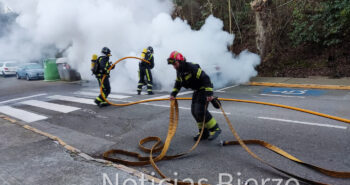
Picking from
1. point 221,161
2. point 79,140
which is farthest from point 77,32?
point 221,161

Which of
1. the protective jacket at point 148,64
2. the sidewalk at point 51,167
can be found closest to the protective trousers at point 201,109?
the sidewalk at point 51,167

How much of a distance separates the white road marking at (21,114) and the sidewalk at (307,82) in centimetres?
807

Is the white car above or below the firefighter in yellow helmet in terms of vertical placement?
above

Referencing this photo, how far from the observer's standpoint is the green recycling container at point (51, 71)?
57.5ft

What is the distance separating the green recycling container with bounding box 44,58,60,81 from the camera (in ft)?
57.5

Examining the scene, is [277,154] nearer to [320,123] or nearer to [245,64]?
[320,123]

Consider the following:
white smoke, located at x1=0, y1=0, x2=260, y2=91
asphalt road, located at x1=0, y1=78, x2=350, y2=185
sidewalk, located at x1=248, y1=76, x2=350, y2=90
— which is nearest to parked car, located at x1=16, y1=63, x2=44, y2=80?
white smoke, located at x1=0, y1=0, x2=260, y2=91

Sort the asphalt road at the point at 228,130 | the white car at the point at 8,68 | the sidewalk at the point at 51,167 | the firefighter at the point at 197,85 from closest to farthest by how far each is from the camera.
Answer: the sidewalk at the point at 51,167 → the asphalt road at the point at 228,130 → the firefighter at the point at 197,85 → the white car at the point at 8,68

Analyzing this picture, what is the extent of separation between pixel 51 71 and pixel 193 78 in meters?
16.1

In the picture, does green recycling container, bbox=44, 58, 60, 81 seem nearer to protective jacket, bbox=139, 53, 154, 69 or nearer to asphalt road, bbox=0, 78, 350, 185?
asphalt road, bbox=0, 78, 350, 185

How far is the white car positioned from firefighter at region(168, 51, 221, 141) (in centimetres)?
2449

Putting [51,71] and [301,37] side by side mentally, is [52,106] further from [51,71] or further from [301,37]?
[301,37]

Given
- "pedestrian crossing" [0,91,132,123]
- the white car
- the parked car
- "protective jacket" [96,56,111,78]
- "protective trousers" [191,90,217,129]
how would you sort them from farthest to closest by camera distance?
the white car
the parked car
"protective jacket" [96,56,111,78]
"pedestrian crossing" [0,91,132,123]
"protective trousers" [191,90,217,129]

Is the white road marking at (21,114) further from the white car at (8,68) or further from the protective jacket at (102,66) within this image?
the white car at (8,68)
